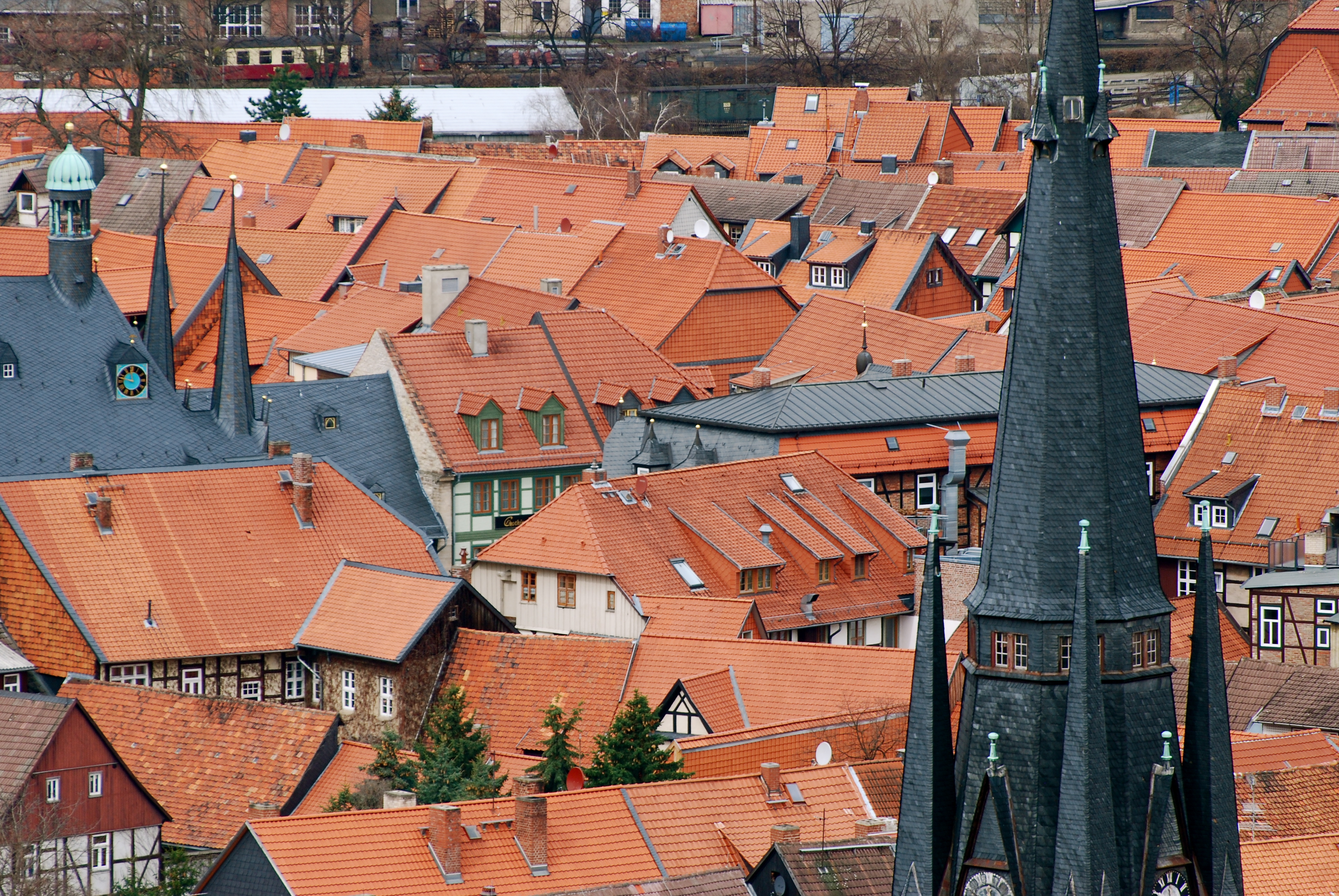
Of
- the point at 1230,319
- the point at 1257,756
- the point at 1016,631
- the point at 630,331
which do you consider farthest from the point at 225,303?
the point at 1016,631

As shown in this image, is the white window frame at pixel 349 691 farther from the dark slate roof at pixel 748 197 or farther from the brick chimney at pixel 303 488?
the dark slate roof at pixel 748 197

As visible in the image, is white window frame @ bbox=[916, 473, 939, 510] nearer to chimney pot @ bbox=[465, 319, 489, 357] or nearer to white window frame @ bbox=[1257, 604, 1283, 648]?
chimney pot @ bbox=[465, 319, 489, 357]

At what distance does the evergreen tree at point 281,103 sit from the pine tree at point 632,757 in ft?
328

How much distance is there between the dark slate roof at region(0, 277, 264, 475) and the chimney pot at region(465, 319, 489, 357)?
8.52 m

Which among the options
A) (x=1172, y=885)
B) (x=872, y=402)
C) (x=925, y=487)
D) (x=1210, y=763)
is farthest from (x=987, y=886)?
(x=872, y=402)

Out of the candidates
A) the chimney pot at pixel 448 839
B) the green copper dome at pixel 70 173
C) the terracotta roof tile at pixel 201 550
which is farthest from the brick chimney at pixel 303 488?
the chimney pot at pixel 448 839

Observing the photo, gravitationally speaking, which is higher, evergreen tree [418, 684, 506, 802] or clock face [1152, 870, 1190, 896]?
clock face [1152, 870, 1190, 896]

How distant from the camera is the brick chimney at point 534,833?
57531 mm

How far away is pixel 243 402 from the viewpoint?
89125 mm

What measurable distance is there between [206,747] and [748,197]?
7154cm

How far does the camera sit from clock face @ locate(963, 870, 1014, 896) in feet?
120

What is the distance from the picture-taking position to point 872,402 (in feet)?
307

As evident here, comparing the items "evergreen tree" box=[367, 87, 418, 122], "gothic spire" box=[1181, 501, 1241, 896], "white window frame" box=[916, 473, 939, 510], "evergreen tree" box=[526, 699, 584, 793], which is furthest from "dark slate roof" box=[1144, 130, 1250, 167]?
"gothic spire" box=[1181, 501, 1241, 896]

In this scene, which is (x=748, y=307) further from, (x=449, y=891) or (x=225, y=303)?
(x=449, y=891)
